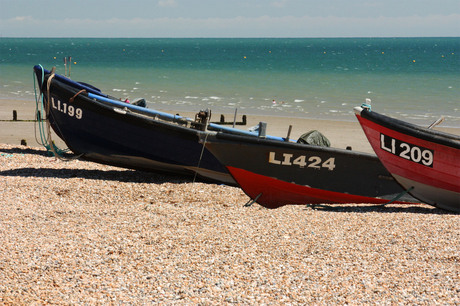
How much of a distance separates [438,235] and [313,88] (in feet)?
118

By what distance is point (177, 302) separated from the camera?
551cm

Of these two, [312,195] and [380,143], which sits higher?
[380,143]

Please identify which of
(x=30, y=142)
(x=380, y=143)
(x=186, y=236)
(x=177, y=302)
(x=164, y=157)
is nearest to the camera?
(x=177, y=302)

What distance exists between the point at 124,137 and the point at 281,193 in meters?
3.60

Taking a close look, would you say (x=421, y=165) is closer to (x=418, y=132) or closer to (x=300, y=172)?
(x=418, y=132)

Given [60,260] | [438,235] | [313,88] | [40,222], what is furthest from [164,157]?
[313,88]

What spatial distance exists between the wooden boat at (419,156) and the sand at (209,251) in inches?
15.1

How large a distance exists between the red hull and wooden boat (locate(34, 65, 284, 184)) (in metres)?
1.24

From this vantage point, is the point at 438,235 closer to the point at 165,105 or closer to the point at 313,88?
the point at 165,105

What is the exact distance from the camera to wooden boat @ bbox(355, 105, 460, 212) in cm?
956

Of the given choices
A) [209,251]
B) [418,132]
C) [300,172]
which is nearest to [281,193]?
[300,172]

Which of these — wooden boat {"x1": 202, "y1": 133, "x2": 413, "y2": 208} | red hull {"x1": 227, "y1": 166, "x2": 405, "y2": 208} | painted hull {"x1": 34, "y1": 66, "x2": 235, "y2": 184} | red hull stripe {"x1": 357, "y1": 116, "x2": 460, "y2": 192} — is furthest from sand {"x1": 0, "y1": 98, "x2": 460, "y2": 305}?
painted hull {"x1": 34, "y1": 66, "x2": 235, "y2": 184}

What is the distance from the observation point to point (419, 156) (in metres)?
9.78

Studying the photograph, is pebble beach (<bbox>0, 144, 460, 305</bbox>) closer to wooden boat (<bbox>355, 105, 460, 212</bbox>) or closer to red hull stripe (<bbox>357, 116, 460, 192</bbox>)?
wooden boat (<bbox>355, 105, 460, 212</bbox>)
